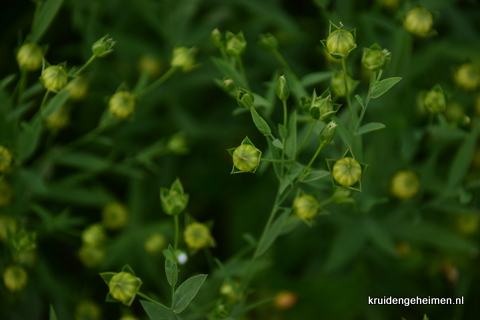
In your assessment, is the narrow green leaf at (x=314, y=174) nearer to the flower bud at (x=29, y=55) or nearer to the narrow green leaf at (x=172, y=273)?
the narrow green leaf at (x=172, y=273)

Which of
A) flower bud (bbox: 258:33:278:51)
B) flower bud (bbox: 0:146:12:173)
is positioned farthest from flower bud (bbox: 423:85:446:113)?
flower bud (bbox: 0:146:12:173)

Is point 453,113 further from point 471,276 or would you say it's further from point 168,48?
point 168,48

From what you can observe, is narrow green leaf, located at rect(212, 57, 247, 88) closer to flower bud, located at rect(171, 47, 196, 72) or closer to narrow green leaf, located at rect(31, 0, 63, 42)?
flower bud, located at rect(171, 47, 196, 72)

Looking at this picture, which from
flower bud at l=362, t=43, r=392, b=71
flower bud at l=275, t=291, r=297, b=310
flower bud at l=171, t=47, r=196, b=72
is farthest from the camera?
flower bud at l=275, t=291, r=297, b=310

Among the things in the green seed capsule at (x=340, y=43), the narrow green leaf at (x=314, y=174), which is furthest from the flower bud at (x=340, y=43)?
the narrow green leaf at (x=314, y=174)

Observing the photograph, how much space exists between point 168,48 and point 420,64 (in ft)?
2.61

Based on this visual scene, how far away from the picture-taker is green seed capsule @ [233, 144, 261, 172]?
3.22ft

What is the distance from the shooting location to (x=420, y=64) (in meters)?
1.62

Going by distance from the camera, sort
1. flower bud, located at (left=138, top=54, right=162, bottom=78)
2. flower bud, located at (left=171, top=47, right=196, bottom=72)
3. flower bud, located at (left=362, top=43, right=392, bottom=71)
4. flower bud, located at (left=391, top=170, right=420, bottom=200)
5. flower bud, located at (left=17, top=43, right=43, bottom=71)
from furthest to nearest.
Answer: flower bud, located at (left=138, top=54, right=162, bottom=78) → flower bud, located at (left=391, top=170, right=420, bottom=200) → flower bud, located at (left=171, top=47, right=196, bottom=72) → flower bud, located at (left=17, top=43, right=43, bottom=71) → flower bud, located at (left=362, top=43, right=392, bottom=71)

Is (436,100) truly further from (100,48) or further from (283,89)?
(100,48)

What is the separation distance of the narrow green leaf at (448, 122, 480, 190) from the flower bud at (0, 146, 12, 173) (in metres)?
1.05

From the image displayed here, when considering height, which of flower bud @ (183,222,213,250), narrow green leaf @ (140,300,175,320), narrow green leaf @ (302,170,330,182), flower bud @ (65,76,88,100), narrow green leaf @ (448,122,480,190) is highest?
flower bud @ (65,76,88,100)

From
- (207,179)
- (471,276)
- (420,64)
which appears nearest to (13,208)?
(207,179)

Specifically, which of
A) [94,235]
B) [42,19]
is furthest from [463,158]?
[42,19]
